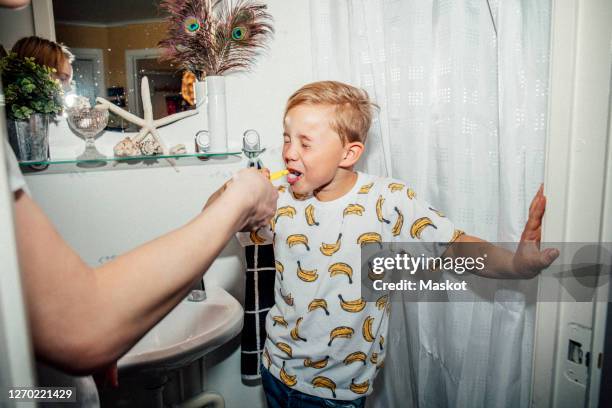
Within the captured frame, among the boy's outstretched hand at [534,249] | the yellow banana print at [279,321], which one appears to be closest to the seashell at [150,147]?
the yellow banana print at [279,321]

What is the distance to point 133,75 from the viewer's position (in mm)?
1275

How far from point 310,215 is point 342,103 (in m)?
0.32

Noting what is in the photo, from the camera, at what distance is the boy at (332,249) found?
999 millimetres

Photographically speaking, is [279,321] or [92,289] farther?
[279,321]

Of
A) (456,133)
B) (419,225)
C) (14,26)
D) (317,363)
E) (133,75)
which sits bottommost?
(317,363)

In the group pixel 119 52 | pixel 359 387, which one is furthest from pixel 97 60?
pixel 359 387

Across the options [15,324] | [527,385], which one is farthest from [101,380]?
[527,385]

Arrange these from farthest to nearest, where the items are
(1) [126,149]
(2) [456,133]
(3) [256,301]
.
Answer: (3) [256,301]
(1) [126,149]
(2) [456,133]

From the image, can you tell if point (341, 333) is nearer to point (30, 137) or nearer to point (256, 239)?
point (256, 239)

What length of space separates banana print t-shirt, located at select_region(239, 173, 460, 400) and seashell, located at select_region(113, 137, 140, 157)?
1.82 feet

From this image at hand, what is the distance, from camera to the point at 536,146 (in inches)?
39.6

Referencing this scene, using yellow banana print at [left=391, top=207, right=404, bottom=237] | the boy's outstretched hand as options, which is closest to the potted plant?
yellow banana print at [left=391, top=207, right=404, bottom=237]

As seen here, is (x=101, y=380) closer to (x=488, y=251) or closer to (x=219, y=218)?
(x=219, y=218)

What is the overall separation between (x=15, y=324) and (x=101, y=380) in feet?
1.75
